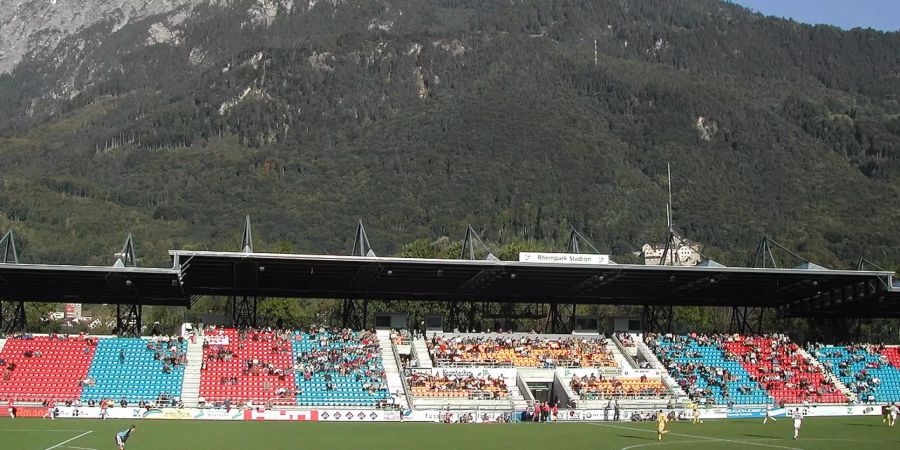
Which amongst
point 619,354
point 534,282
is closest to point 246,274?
point 534,282

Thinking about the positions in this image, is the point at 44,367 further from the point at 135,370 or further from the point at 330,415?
the point at 330,415

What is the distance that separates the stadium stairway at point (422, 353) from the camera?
7097 centimetres

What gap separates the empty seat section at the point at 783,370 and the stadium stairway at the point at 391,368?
2392 cm

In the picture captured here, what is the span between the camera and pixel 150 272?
64500 millimetres

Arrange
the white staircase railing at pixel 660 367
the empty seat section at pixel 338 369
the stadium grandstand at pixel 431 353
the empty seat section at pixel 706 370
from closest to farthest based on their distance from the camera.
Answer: the stadium grandstand at pixel 431 353 < the empty seat section at pixel 338 369 < the white staircase railing at pixel 660 367 < the empty seat section at pixel 706 370

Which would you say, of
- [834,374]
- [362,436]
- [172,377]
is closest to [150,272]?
[172,377]

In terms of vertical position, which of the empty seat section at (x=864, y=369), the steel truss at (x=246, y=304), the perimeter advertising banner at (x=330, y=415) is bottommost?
the perimeter advertising banner at (x=330, y=415)

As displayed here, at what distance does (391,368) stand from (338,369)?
3.55m

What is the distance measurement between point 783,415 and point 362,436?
2907 centimetres

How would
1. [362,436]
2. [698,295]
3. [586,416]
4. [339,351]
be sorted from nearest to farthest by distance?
[362,436]
[586,416]
[339,351]
[698,295]

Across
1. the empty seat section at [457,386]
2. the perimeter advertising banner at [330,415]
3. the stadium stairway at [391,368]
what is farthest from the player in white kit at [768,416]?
the perimeter advertising banner at [330,415]

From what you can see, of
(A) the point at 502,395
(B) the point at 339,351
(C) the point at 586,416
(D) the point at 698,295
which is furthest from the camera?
(D) the point at 698,295

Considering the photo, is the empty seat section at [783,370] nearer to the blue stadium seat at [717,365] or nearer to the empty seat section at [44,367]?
the blue stadium seat at [717,365]

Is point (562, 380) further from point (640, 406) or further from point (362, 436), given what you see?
point (362, 436)
